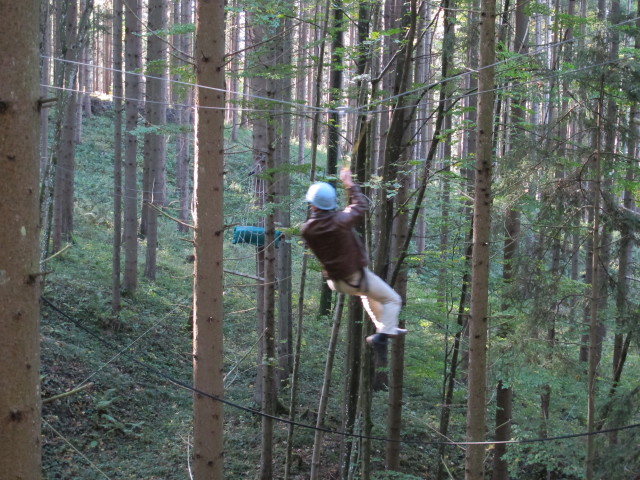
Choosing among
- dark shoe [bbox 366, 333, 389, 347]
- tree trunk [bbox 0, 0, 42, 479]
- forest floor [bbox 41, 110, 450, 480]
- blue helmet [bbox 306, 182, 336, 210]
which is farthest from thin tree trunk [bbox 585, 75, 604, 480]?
tree trunk [bbox 0, 0, 42, 479]

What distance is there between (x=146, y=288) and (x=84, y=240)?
15.3ft

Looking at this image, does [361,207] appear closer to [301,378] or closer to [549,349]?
[549,349]

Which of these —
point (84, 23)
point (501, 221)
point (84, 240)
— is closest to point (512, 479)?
point (501, 221)

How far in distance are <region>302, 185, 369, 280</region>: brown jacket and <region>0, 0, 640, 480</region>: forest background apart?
3.08 ft

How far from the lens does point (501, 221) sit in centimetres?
893

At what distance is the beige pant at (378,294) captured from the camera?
5445 millimetres

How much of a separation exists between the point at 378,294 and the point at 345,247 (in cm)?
59

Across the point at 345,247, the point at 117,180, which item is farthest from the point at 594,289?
the point at 117,180

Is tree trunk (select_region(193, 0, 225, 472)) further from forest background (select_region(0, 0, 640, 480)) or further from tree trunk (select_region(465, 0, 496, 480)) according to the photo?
tree trunk (select_region(465, 0, 496, 480))

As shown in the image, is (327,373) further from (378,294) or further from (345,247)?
(345,247)

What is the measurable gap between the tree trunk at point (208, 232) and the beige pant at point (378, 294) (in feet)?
3.99

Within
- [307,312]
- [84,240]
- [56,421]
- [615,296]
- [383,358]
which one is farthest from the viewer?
[84,240]

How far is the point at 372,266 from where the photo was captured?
898 centimetres

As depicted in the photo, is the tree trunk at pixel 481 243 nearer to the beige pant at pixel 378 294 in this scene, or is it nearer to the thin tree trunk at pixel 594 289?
the beige pant at pixel 378 294
